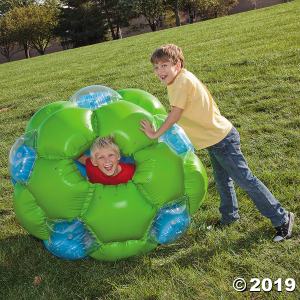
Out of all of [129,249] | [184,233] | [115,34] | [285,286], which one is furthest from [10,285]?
[115,34]

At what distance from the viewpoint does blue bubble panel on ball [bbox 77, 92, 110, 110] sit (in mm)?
2992

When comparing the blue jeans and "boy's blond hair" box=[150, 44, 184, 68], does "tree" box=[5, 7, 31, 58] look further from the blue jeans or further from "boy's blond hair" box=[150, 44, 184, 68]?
the blue jeans

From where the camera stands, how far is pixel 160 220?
277 cm

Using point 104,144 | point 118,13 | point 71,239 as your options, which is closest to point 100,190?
point 104,144

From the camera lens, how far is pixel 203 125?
257cm

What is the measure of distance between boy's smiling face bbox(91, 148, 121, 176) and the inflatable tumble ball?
4.5 inches

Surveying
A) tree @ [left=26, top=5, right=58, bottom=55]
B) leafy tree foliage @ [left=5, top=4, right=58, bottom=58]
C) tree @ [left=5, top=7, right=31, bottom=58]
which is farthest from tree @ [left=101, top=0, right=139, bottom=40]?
tree @ [left=5, top=7, right=31, bottom=58]

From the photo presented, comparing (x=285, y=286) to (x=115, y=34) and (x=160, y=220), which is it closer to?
(x=160, y=220)

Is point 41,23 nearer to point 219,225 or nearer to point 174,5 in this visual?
point 174,5

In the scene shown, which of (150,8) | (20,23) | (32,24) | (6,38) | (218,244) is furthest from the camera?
(6,38)

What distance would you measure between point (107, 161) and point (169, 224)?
0.83 metres

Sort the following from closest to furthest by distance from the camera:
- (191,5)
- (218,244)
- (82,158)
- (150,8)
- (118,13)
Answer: (218,244)
(82,158)
(150,8)
(191,5)
(118,13)

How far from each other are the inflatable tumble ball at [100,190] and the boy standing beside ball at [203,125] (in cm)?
25

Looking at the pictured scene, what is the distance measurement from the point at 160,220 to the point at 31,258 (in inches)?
56.0
